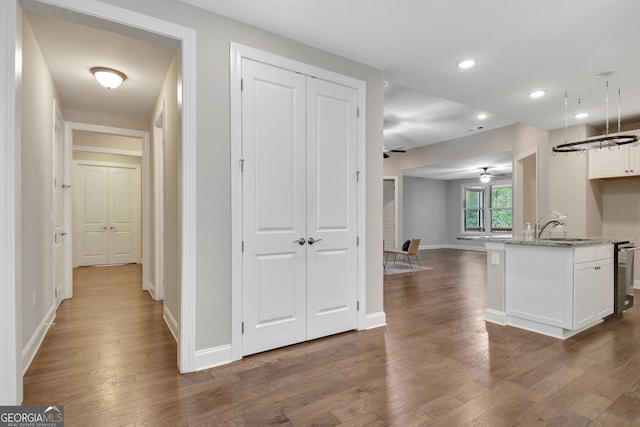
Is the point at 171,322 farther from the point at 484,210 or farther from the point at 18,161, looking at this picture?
the point at 484,210

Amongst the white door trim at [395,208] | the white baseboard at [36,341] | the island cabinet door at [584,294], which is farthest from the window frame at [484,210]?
the white baseboard at [36,341]

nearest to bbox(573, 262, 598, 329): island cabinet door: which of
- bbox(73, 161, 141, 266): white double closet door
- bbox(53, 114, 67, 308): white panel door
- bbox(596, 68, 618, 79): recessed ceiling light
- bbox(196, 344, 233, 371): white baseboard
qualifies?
Answer: bbox(596, 68, 618, 79): recessed ceiling light

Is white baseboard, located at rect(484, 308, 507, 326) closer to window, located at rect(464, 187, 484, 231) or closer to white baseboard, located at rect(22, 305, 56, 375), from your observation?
white baseboard, located at rect(22, 305, 56, 375)

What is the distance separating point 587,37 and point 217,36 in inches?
125

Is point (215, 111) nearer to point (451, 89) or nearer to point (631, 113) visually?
point (451, 89)

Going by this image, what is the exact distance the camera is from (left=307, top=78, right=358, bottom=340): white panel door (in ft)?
10.3

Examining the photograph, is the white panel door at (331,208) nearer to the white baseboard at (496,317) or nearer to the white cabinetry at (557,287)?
the white baseboard at (496,317)

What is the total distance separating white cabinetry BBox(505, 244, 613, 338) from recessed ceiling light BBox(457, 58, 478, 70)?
197 centimetres

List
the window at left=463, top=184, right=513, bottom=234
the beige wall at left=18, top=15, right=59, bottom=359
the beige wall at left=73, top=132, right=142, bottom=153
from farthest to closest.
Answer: the window at left=463, top=184, right=513, bottom=234 → the beige wall at left=73, top=132, right=142, bottom=153 → the beige wall at left=18, top=15, right=59, bottom=359

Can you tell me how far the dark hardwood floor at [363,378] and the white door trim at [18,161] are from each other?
1.17 ft

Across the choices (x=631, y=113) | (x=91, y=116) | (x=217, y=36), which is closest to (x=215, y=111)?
(x=217, y=36)

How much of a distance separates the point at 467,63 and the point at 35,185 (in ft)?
14.2

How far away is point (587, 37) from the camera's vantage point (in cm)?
293

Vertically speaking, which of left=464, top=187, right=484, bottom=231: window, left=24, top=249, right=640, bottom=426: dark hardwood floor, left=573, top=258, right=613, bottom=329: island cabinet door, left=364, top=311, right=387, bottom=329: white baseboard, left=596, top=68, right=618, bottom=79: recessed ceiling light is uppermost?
left=596, top=68, right=618, bottom=79: recessed ceiling light
